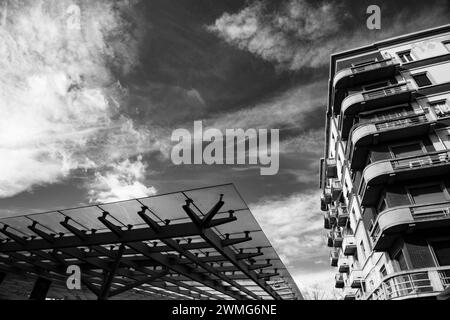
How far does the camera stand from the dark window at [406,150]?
19812 millimetres

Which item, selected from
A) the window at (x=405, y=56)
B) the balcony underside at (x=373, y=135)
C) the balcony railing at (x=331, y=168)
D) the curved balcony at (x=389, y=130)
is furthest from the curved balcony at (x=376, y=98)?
the balcony railing at (x=331, y=168)

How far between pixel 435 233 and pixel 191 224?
15.8 metres

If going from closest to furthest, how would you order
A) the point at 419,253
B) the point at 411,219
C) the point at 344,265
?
the point at 419,253 → the point at 411,219 → the point at 344,265

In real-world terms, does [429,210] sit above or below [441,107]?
below

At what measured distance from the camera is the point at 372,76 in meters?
24.6

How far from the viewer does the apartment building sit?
1591cm

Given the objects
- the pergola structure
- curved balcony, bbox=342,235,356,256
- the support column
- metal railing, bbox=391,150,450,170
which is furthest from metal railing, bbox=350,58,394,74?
the support column

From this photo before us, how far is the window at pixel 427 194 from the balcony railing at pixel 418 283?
4.70 metres

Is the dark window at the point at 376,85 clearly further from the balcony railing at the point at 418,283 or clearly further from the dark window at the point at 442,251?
the balcony railing at the point at 418,283

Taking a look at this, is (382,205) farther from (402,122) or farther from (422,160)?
(402,122)

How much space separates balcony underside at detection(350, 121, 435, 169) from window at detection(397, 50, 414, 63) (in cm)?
965

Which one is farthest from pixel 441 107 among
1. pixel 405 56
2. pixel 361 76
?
pixel 405 56

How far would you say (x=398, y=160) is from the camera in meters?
18.5

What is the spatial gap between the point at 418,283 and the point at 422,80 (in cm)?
1781
